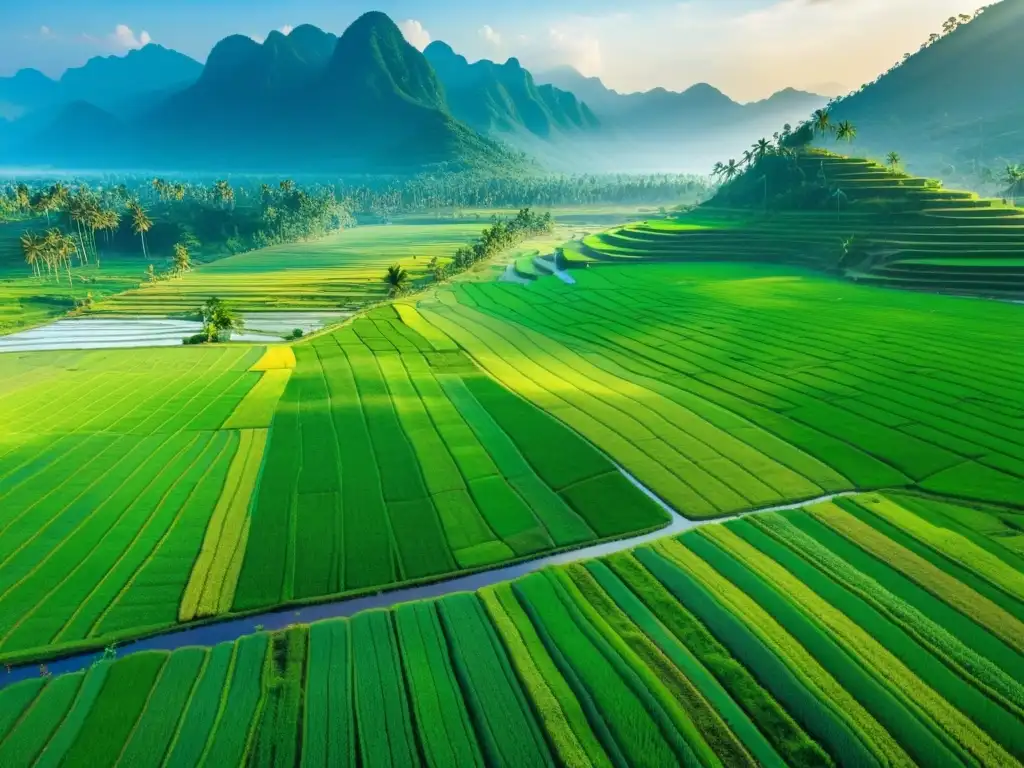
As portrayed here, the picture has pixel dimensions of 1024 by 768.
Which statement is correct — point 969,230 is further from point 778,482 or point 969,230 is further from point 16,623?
point 16,623

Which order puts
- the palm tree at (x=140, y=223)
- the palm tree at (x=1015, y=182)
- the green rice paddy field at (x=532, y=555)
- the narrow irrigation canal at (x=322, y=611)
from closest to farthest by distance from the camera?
1. the green rice paddy field at (x=532, y=555)
2. the narrow irrigation canal at (x=322, y=611)
3. the palm tree at (x=140, y=223)
4. the palm tree at (x=1015, y=182)

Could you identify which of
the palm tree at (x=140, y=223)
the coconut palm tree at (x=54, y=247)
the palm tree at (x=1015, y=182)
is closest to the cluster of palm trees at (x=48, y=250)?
the coconut palm tree at (x=54, y=247)

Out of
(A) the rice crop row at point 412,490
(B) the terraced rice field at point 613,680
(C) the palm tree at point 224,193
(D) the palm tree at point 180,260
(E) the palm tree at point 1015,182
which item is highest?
(C) the palm tree at point 224,193

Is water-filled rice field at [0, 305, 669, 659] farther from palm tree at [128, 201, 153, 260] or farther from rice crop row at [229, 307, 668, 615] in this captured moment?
palm tree at [128, 201, 153, 260]

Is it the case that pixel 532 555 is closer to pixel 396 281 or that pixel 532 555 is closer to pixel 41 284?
pixel 396 281

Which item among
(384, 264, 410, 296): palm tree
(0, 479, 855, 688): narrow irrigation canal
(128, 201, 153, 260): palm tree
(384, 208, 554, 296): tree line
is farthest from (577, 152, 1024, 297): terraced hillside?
(128, 201, 153, 260): palm tree

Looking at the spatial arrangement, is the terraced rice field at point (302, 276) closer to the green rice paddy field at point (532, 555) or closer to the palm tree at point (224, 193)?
the palm tree at point (224, 193)
